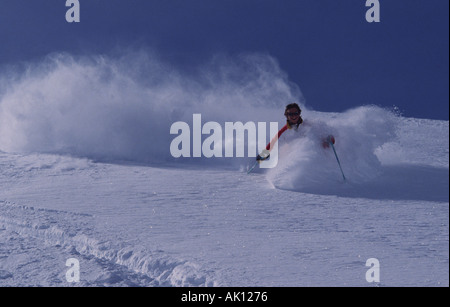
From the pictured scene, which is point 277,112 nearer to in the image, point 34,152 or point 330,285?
point 34,152

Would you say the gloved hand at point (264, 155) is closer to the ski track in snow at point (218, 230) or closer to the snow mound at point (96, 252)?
the ski track in snow at point (218, 230)

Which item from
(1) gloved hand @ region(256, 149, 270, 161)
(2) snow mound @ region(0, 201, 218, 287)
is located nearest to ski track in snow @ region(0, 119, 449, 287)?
(2) snow mound @ region(0, 201, 218, 287)

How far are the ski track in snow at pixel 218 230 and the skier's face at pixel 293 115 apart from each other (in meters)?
1.09

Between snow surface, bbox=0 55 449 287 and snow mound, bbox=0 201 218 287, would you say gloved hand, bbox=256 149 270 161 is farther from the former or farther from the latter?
snow mound, bbox=0 201 218 287

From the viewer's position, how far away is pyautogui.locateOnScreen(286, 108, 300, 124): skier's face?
765 cm

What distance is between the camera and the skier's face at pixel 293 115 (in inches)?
301

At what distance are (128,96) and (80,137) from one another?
1.96 metres

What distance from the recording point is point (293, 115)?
7660mm

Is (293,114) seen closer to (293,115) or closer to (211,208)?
→ (293,115)

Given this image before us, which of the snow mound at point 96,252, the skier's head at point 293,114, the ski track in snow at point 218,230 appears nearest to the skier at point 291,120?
the skier's head at point 293,114

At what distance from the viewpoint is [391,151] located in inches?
398

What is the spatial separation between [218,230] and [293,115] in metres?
3.50

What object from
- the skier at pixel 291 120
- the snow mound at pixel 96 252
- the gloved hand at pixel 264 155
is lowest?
the snow mound at pixel 96 252

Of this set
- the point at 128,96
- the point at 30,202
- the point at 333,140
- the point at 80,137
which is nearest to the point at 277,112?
the point at 128,96
